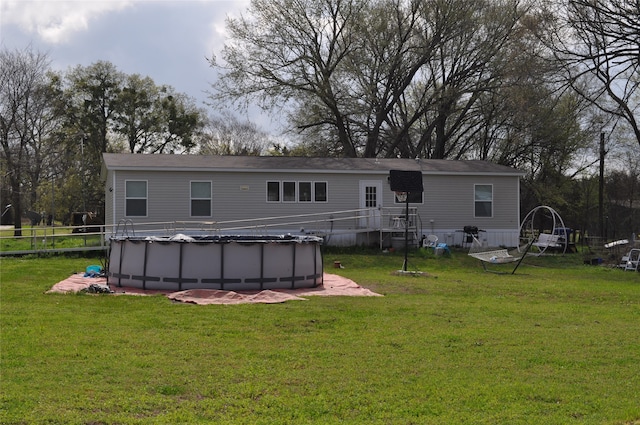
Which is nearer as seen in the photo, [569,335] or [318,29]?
[569,335]

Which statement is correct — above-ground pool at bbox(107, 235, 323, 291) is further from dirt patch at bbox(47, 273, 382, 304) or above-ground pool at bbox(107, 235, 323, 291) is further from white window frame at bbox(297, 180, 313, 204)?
white window frame at bbox(297, 180, 313, 204)

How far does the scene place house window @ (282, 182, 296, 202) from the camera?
2416 cm

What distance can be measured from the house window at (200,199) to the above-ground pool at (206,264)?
34.5 ft

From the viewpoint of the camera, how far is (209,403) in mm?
4930

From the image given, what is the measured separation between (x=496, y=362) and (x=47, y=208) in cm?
3694

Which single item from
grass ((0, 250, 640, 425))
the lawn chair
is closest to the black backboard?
grass ((0, 250, 640, 425))

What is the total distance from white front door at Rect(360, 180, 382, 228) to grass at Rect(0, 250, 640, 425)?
1262cm

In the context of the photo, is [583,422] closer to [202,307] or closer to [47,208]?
[202,307]

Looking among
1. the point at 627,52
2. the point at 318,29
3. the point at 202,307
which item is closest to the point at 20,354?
the point at 202,307

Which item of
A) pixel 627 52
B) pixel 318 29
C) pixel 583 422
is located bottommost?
pixel 583 422

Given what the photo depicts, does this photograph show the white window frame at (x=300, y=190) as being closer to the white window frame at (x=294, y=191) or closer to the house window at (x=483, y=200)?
the white window frame at (x=294, y=191)

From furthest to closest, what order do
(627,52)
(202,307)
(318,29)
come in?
(318,29), (627,52), (202,307)

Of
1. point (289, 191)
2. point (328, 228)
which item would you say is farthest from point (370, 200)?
point (289, 191)

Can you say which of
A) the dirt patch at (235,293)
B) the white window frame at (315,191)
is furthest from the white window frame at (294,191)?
the dirt patch at (235,293)
